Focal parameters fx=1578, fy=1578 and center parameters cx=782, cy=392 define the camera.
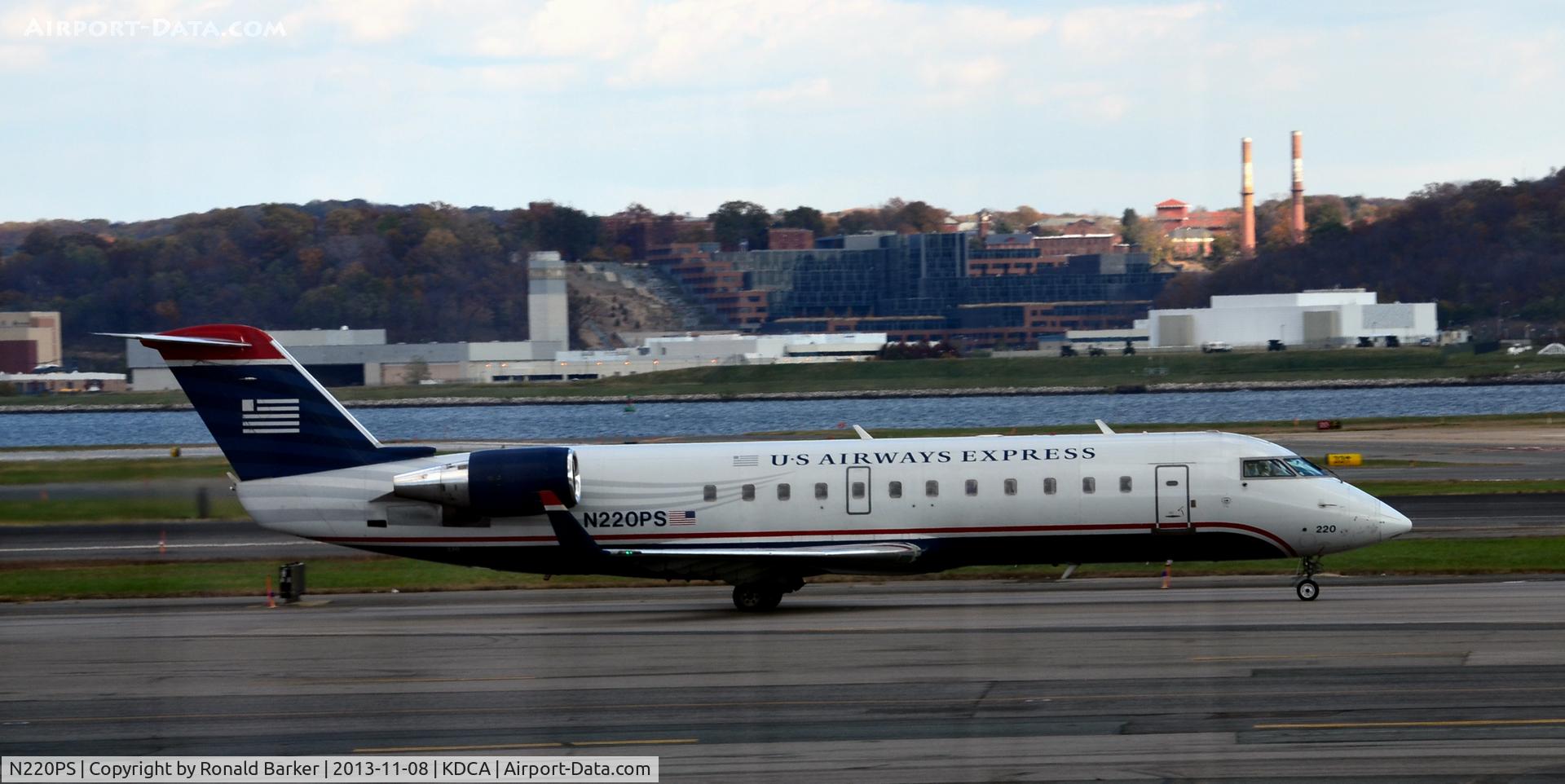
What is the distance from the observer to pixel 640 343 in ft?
611

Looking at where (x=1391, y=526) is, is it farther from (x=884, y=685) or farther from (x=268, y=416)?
(x=268, y=416)

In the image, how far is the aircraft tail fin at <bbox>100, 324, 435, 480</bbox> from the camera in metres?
26.1

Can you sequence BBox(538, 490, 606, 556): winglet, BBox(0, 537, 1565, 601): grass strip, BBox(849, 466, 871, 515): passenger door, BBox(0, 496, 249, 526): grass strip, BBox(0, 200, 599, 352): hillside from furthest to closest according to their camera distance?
1. BBox(0, 200, 599, 352): hillside
2. BBox(0, 496, 249, 526): grass strip
3. BBox(0, 537, 1565, 601): grass strip
4. BBox(849, 466, 871, 515): passenger door
5. BBox(538, 490, 606, 556): winglet

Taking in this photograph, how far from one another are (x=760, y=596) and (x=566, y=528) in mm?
3280

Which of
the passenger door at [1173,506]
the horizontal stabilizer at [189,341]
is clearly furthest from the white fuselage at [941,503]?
the horizontal stabilizer at [189,341]

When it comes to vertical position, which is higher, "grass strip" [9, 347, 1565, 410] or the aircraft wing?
"grass strip" [9, 347, 1565, 410]

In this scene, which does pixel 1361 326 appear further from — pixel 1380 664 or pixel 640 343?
pixel 1380 664

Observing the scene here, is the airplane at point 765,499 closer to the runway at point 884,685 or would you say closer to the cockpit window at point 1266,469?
the cockpit window at point 1266,469

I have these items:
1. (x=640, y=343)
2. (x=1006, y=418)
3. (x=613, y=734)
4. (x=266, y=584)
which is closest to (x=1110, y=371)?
(x=1006, y=418)

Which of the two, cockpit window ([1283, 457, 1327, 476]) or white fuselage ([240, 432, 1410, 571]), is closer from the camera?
white fuselage ([240, 432, 1410, 571])

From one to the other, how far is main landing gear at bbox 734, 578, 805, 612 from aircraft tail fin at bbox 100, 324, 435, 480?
5788mm

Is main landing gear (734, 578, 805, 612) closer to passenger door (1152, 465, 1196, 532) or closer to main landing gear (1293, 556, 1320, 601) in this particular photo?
passenger door (1152, 465, 1196, 532)

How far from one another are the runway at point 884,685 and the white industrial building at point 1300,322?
137627 millimetres

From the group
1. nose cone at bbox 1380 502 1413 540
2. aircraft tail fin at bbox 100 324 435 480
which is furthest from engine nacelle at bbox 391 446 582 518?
nose cone at bbox 1380 502 1413 540
